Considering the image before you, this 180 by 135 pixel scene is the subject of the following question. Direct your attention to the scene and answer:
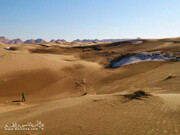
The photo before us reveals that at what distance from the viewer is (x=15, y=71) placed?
597 inches

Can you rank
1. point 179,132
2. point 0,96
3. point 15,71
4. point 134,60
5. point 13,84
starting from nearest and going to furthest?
point 179,132, point 0,96, point 13,84, point 15,71, point 134,60

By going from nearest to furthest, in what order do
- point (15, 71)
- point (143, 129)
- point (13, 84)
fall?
1. point (143, 129)
2. point (13, 84)
3. point (15, 71)

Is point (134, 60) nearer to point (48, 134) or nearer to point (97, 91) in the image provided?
point (97, 91)

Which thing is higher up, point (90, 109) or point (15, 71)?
point (15, 71)

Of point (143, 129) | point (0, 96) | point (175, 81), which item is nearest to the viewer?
point (143, 129)

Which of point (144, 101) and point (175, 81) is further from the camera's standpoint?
point (175, 81)

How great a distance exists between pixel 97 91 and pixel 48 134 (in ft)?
27.1

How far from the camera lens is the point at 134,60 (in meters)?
21.0

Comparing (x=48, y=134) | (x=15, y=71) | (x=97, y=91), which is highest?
(x=15, y=71)

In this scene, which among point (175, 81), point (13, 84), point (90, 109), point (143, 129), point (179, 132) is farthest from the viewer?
point (13, 84)

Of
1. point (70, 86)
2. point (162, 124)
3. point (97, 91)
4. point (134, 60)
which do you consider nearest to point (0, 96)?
point (70, 86)

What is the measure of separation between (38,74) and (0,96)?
4620mm

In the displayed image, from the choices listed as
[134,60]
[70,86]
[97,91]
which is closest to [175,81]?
[97,91]

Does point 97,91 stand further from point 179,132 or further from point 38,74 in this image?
point 179,132
